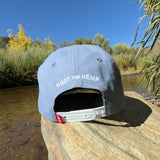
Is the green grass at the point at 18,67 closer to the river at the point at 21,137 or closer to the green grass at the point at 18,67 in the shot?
the green grass at the point at 18,67

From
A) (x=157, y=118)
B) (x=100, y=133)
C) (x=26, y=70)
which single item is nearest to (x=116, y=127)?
(x=100, y=133)

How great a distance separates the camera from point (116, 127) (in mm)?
803

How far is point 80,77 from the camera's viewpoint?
699 millimetres

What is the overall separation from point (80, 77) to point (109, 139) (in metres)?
0.41

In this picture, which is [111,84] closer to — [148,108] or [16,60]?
[148,108]

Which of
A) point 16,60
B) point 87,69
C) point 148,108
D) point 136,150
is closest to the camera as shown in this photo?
point 136,150

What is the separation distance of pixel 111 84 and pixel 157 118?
1.86 feet

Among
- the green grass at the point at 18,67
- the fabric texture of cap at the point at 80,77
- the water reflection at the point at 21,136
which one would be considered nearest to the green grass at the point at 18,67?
the green grass at the point at 18,67

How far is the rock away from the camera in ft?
1.95

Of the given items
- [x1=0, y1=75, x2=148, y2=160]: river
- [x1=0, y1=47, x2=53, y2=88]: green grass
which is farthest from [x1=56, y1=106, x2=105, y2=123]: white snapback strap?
[x1=0, y1=47, x2=53, y2=88]: green grass

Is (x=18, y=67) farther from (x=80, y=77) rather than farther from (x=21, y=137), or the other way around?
(x=80, y=77)

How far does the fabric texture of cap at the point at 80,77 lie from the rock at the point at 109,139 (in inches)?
5.2

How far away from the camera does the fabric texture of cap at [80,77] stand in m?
0.70

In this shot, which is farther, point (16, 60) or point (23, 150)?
point (16, 60)
